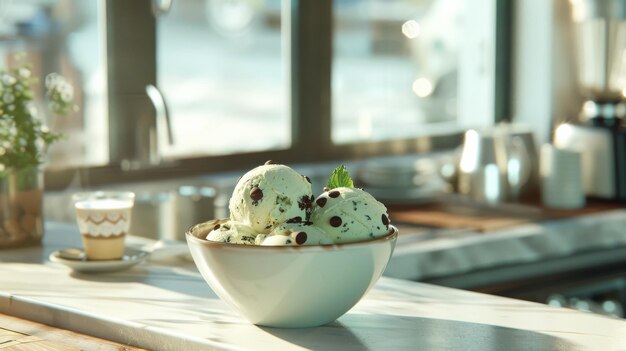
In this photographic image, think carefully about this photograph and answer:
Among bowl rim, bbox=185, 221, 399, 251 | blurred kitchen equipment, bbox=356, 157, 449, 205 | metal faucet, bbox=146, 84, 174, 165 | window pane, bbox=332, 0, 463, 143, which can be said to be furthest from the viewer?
window pane, bbox=332, 0, 463, 143

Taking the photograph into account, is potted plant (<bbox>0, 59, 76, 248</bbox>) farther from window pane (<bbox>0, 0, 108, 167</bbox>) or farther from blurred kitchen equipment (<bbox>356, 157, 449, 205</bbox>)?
blurred kitchen equipment (<bbox>356, 157, 449, 205</bbox>)

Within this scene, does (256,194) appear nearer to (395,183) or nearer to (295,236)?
(295,236)

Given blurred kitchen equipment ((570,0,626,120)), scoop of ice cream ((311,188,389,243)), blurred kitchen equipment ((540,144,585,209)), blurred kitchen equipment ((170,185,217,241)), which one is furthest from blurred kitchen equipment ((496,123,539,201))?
scoop of ice cream ((311,188,389,243))

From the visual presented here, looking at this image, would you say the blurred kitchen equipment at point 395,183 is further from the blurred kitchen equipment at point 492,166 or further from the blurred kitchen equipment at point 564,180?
the blurred kitchen equipment at point 564,180

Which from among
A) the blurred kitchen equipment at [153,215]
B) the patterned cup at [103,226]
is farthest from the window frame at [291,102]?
the patterned cup at [103,226]

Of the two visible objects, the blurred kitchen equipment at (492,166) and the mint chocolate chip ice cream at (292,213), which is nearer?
the mint chocolate chip ice cream at (292,213)

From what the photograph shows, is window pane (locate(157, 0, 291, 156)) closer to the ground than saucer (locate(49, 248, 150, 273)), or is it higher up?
higher up

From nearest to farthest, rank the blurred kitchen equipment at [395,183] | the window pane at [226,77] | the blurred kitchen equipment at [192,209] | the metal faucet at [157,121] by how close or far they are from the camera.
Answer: the blurred kitchen equipment at [192,209], the metal faucet at [157,121], the window pane at [226,77], the blurred kitchen equipment at [395,183]
